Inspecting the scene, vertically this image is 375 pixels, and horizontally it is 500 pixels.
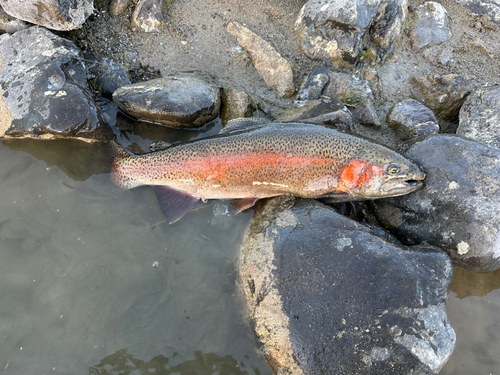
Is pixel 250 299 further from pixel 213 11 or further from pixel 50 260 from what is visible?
pixel 213 11

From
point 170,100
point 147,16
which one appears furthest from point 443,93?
point 147,16

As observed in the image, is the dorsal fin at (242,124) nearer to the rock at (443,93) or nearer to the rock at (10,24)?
the rock at (443,93)

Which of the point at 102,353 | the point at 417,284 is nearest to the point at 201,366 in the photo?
the point at 102,353

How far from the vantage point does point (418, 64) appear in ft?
16.5

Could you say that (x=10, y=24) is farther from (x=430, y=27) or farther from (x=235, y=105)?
(x=430, y=27)

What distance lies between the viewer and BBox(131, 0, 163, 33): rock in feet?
15.9

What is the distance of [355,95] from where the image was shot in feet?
15.0

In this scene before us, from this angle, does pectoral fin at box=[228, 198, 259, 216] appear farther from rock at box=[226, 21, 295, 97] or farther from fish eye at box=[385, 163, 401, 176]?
rock at box=[226, 21, 295, 97]

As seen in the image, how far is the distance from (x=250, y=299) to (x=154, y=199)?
5.99 feet

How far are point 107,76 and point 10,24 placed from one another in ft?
4.90

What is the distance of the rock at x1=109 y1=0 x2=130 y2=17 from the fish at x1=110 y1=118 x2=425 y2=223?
2.57 meters

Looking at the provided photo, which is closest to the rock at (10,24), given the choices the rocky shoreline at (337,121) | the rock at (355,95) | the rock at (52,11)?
the rocky shoreline at (337,121)

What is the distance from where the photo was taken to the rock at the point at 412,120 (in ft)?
14.1

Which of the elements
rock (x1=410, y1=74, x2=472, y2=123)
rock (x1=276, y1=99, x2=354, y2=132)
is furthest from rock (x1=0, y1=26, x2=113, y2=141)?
rock (x1=410, y1=74, x2=472, y2=123)
